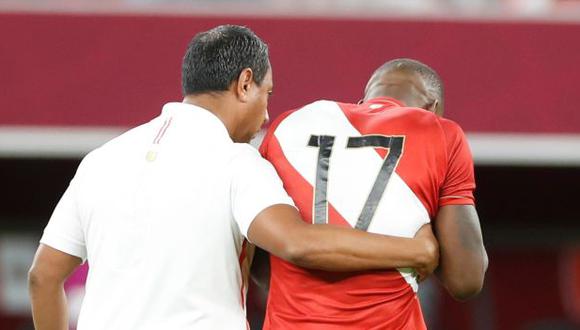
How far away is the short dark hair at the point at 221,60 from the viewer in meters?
→ 3.04

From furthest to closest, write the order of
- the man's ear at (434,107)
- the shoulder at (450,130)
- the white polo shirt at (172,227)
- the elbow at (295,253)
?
the man's ear at (434,107) → the shoulder at (450,130) → the white polo shirt at (172,227) → the elbow at (295,253)

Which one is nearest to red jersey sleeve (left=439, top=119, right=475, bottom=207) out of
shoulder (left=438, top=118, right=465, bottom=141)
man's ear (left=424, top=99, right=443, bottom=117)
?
shoulder (left=438, top=118, right=465, bottom=141)

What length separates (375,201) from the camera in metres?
2.89

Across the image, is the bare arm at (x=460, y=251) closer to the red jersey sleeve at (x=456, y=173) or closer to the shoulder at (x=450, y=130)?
the red jersey sleeve at (x=456, y=173)

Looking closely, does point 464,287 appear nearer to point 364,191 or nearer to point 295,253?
point 364,191

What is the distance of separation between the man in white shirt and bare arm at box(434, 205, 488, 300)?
0.04 metres

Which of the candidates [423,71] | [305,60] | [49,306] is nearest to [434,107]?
[423,71]

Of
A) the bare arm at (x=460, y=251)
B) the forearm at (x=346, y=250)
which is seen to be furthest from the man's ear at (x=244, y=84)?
the bare arm at (x=460, y=251)

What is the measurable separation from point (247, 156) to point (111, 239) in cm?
37

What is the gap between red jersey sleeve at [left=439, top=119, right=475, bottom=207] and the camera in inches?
116

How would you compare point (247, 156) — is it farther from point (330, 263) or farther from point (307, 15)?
point (307, 15)

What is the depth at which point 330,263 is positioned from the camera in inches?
110

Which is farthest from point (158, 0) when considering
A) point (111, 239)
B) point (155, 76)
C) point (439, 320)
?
point (111, 239)

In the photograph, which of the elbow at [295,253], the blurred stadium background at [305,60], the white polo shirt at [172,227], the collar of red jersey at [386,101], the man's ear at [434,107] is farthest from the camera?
the blurred stadium background at [305,60]
